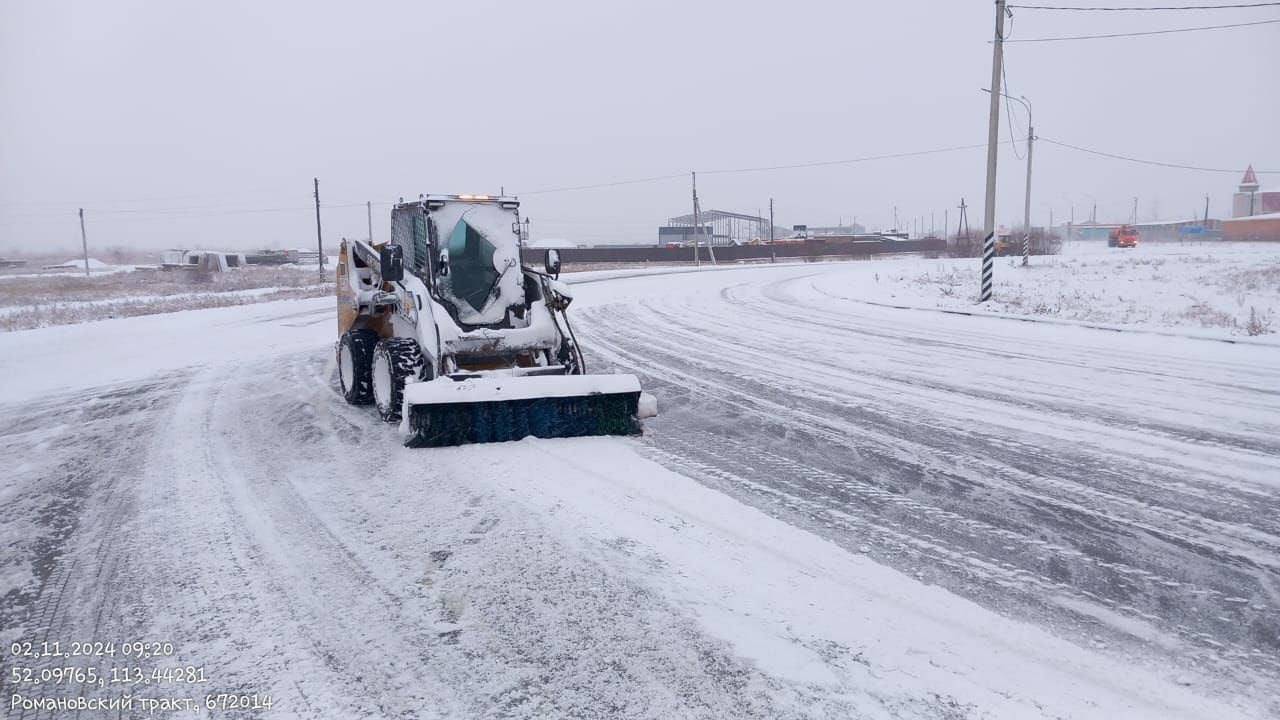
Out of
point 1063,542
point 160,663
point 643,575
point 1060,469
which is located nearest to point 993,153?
point 1060,469

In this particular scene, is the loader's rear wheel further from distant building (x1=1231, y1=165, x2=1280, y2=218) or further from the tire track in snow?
distant building (x1=1231, y1=165, x2=1280, y2=218)

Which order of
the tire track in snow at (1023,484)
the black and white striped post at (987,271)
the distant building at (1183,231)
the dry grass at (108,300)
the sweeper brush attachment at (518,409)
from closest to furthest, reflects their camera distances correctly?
the tire track in snow at (1023,484), the sweeper brush attachment at (518,409), the black and white striped post at (987,271), the dry grass at (108,300), the distant building at (1183,231)

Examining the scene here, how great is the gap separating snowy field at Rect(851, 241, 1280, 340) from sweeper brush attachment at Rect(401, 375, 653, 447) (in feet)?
33.3

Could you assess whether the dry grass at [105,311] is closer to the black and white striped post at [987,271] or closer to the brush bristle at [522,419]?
the brush bristle at [522,419]

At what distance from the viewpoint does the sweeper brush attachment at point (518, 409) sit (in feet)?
19.4

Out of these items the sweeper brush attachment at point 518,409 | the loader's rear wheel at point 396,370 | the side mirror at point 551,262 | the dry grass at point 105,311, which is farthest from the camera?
the dry grass at point 105,311

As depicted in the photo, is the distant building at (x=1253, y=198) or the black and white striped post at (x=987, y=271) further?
the distant building at (x=1253, y=198)

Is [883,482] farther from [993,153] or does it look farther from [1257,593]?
[993,153]

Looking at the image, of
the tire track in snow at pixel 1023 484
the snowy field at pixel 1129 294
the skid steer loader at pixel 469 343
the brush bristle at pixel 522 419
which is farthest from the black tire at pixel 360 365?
the snowy field at pixel 1129 294

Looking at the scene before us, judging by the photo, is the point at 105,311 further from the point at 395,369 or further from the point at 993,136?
the point at 993,136

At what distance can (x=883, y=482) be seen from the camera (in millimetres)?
5246

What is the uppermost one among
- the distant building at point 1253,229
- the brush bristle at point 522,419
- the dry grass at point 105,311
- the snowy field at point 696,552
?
the distant building at point 1253,229

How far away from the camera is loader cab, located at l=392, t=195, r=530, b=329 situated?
7.14 meters

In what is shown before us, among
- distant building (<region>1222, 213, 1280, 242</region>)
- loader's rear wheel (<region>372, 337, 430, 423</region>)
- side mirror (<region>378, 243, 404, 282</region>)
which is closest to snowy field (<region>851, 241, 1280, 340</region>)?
loader's rear wheel (<region>372, 337, 430, 423</region>)
